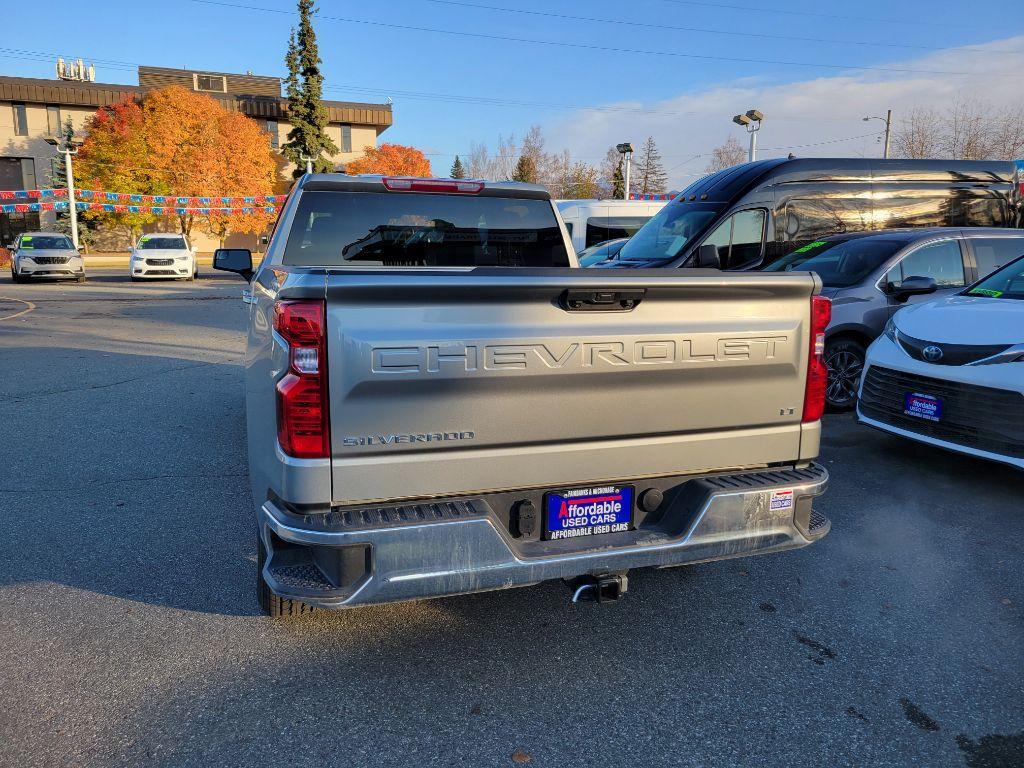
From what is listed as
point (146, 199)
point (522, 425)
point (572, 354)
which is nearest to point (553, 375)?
point (572, 354)

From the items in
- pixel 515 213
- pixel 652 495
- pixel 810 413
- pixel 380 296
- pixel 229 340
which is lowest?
pixel 229 340

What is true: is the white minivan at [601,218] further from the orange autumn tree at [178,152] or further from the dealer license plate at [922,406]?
the orange autumn tree at [178,152]

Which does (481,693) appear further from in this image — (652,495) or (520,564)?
(652,495)

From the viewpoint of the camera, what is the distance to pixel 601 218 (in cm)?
2277

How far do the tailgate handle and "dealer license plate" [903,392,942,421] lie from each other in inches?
141

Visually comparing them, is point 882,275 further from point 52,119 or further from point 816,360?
point 52,119

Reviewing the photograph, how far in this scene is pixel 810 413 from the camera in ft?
10.6

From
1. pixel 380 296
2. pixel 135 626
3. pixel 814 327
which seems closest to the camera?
pixel 380 296

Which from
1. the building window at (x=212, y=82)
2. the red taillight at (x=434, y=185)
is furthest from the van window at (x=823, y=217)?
the building window at (x=212, y=82)

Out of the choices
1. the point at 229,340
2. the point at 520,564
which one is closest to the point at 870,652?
the point at 520,564

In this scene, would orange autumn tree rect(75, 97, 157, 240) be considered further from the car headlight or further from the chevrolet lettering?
the chevrolet lettering

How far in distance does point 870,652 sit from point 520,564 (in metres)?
1.65

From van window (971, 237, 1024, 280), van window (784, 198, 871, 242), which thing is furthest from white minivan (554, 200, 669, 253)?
van window (971, 237, 1024, 280)

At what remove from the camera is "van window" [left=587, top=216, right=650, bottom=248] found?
74.7 feet
